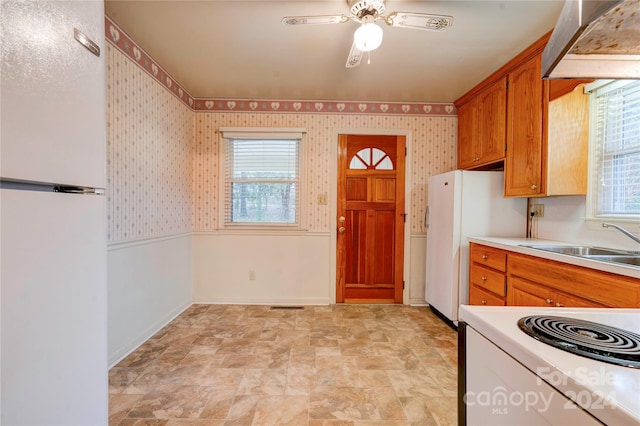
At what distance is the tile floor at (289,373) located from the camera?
1548 millimetres

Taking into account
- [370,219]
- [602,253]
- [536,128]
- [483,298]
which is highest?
[536,128]

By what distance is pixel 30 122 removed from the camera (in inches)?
24.4

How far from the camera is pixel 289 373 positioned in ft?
6.35

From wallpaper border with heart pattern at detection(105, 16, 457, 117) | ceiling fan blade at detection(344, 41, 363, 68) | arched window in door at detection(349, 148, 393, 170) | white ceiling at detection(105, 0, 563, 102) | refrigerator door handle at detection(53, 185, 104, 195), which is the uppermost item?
white ceiling at detection(105, 0, 563, 102)

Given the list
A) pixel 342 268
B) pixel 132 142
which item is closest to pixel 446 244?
pixel 342 268

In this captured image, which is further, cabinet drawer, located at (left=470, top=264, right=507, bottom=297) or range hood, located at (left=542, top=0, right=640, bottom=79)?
cabinet drawer, located at (left=470, top=264, right=507, bottom=297)

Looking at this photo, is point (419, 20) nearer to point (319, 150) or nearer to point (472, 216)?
point (472, 216)

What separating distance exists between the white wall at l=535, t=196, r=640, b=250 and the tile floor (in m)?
1.32

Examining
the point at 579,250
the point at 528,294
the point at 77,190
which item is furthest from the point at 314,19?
the point at 579,250

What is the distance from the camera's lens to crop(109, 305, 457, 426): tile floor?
1548 millimetres

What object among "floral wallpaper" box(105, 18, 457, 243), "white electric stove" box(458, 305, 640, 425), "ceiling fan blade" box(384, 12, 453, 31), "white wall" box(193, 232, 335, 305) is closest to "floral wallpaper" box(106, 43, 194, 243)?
"floral wallpaper" box(105, 18, 457, 243)

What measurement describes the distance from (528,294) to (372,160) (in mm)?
2139

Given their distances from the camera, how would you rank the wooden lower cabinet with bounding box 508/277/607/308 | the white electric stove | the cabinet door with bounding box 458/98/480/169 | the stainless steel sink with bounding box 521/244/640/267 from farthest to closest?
the cabinet door with bounding box 458/98/480/169 < the stainless steel sink with bounding box 521/244/640/267 < the wooden lower cabinet with bounding box 508/277/607/308 < the white electric stove

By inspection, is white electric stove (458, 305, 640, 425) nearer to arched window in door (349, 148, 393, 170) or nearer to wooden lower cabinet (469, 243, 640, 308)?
wooden lower cabinet (469, 243, 640, 308)
